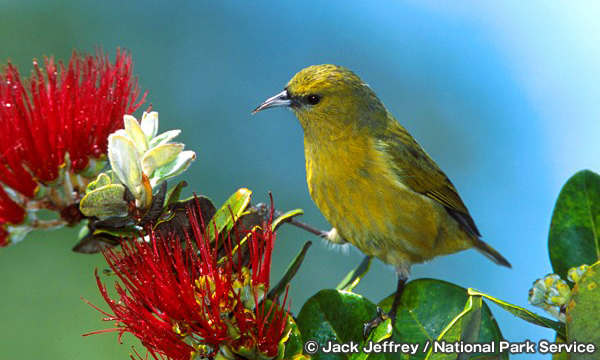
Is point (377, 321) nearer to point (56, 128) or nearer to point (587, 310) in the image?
point (587, 310)

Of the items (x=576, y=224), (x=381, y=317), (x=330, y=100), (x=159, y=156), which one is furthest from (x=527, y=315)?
(x=330, y=100)

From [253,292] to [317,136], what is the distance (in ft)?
3.16

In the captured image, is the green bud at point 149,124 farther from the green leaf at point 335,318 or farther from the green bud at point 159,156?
the green leaf at point 335,318

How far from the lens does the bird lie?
88.7 inches

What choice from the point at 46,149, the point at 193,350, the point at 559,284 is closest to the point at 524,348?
the point at 559,284

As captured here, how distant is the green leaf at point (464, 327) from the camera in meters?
1.27

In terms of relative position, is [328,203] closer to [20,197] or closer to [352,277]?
[352,277]

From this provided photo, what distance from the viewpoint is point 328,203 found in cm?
230

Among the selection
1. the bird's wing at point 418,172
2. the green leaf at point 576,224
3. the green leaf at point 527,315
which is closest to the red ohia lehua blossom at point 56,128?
the bird's wing at point 418,172

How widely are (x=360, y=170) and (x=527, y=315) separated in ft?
3.12

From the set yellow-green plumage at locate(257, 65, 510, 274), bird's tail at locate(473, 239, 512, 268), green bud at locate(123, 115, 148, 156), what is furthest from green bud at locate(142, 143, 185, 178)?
bird's tail at locate(473, 239, 512, 268)

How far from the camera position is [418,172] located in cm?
251

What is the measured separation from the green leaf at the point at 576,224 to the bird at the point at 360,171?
2.04 ft

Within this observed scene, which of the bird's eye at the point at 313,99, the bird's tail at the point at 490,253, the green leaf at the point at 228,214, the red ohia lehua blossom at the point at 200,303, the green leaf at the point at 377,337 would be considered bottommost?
the red ohia lehua blossom at the point at 200,303
